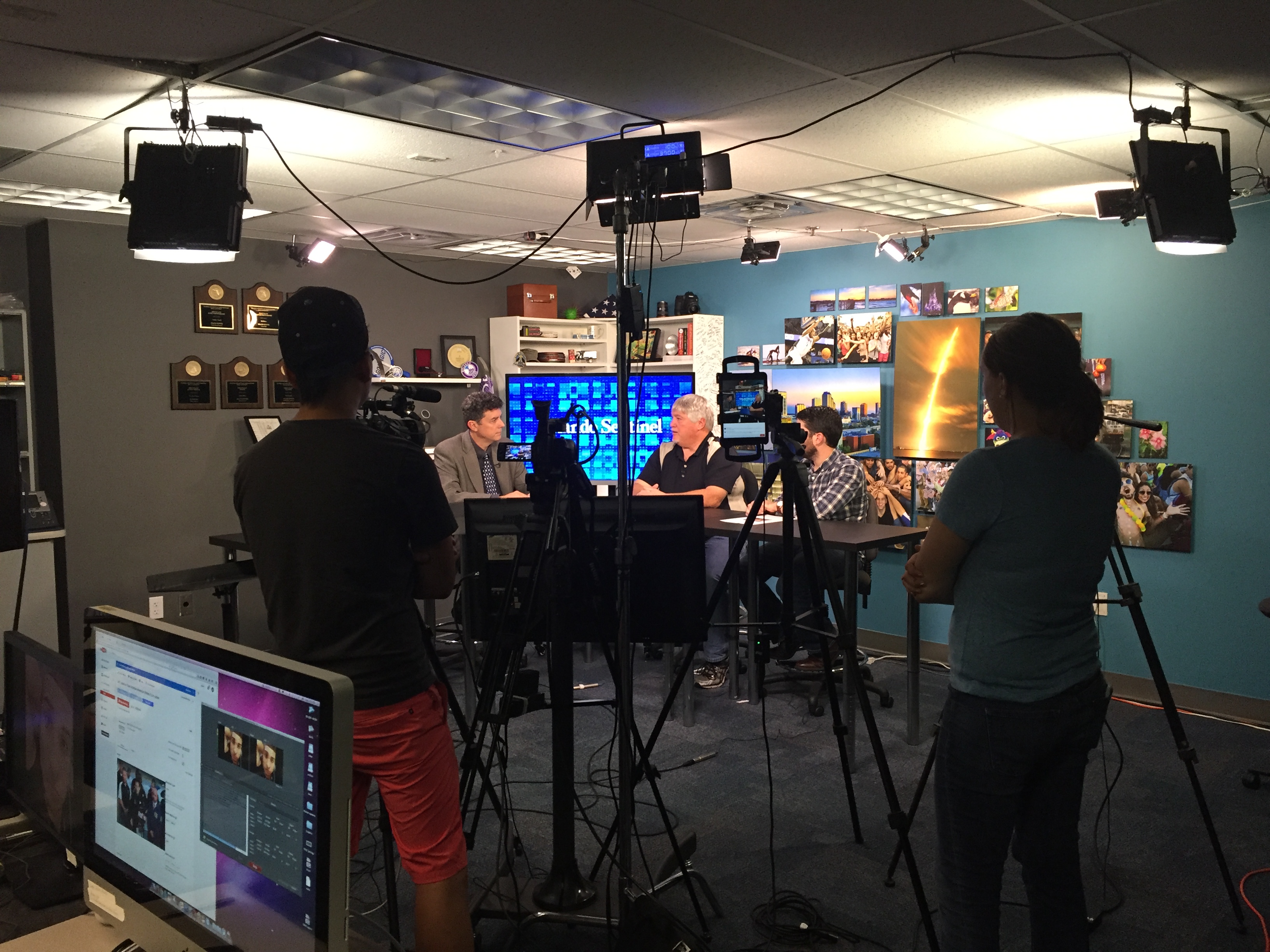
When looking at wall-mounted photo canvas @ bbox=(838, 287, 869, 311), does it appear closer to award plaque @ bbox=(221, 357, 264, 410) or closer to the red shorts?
award plaque @ bbox=(221, 357, 264, 410)

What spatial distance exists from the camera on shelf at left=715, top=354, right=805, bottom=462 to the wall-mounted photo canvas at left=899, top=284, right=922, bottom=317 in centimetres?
339

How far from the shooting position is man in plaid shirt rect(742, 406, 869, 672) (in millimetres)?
4691

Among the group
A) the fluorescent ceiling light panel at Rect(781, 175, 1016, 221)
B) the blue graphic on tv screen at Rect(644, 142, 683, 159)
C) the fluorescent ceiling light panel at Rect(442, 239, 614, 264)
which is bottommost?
the blue graphic on tv screen at Rect(644, 142, 683, 159)

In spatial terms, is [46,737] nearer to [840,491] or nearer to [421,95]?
[421,95]

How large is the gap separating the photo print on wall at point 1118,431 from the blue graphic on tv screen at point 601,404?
2425 mm

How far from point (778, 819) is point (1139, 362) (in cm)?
314

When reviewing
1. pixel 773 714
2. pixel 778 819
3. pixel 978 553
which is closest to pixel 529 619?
pixel 978 553

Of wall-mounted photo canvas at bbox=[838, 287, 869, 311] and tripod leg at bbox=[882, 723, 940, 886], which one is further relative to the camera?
wall-mounted photo canvas at bbox=[838, 287, 869, 311]

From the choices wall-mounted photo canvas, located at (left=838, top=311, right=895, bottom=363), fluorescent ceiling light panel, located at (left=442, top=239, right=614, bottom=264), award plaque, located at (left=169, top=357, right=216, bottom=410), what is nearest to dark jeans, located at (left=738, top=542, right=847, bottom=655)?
wall-mounted photo canvas, located at (left=838, top=311, right=895, bottom=363)

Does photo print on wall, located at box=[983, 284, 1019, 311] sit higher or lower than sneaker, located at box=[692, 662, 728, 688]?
higher

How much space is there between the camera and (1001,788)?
186cm

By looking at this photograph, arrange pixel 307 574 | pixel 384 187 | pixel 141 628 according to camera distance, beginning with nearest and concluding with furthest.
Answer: pixel 141 628 → pixel 307 574 → pixel 384 187

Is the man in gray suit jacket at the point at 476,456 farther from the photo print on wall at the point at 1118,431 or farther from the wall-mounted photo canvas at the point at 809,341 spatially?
the photo print on wall at the point at 1118,431

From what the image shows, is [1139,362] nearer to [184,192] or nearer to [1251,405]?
[1251,405]
